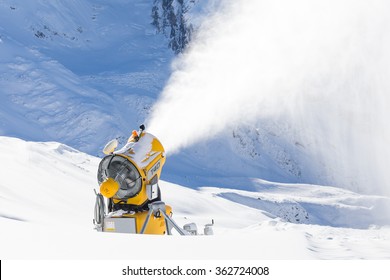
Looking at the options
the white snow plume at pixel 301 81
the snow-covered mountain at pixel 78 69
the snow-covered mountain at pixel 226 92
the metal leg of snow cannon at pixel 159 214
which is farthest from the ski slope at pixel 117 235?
the white snow plume at pixel 301 81

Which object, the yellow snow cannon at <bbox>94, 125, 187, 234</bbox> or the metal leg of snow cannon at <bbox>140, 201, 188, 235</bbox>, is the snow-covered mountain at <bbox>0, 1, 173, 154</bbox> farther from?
the metal leg of snow cannon at <bbox>140, 201, 188, 235</bbox>

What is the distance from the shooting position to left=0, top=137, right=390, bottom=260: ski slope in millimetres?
5160

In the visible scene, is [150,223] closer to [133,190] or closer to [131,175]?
[133,190]

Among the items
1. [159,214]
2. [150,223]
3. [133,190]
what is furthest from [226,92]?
[133,190]

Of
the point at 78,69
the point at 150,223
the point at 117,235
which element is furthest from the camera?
the point at 78,69

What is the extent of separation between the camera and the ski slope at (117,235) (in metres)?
5.16

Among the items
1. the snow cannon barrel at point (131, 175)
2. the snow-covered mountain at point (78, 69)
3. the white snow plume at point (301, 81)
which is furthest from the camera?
the white snow plume at point (301, 81)

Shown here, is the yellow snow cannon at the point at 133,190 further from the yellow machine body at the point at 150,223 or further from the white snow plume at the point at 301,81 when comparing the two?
the white snow plume at the point at 301,81

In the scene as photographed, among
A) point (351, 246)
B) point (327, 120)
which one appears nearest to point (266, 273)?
point (351, 246)

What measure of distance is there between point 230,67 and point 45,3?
18230mm

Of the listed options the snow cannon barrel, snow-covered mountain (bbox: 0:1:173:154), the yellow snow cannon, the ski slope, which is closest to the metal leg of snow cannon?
the yellow snow cannon

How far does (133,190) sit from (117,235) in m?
2.08

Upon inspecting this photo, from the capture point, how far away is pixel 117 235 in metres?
5.67

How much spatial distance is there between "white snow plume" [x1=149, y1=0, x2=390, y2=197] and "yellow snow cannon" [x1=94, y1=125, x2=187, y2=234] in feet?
115
